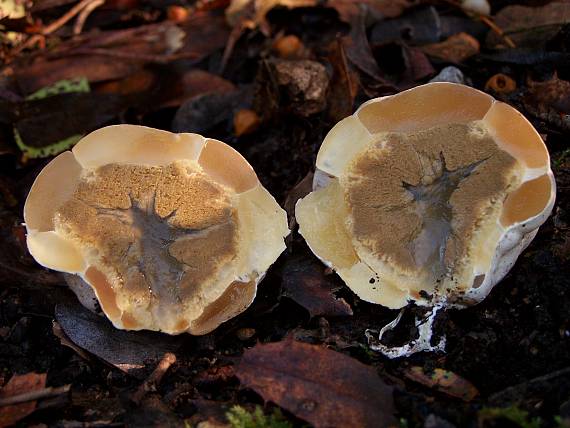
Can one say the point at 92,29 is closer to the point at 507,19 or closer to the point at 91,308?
the point at 91,308

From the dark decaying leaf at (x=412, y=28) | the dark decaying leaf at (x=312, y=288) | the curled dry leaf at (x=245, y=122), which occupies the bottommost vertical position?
the dark decaying leaf at (x=312, y=288)

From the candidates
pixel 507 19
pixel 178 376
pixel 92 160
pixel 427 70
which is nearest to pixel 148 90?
pixel 92 160

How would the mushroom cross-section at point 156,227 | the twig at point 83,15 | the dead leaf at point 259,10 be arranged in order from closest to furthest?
the mushroom cross-section at point 156,227 < the dead leaf at point 259,10 < the twig at point 83,15

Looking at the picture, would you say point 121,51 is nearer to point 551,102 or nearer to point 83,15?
point 83,15

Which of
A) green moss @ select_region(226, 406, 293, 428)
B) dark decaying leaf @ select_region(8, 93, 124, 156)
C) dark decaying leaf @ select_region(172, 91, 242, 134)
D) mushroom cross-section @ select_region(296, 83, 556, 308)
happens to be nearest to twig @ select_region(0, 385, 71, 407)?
green moss @ select_region(226, 406, 293, 428)

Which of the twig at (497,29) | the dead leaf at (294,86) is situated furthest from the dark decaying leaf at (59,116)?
the twig at (497,29)

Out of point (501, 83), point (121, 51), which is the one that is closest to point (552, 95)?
point (501, 83)

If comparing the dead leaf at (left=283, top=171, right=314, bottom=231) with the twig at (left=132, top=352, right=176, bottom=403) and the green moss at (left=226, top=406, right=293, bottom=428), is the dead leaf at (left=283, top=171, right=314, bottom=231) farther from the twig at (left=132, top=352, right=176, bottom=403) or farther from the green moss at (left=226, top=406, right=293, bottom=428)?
the green moss at (left=226, top=406, right=293, bottom=428)

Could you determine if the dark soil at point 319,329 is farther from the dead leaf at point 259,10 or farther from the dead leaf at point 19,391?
the dead leaf at point 259,10
